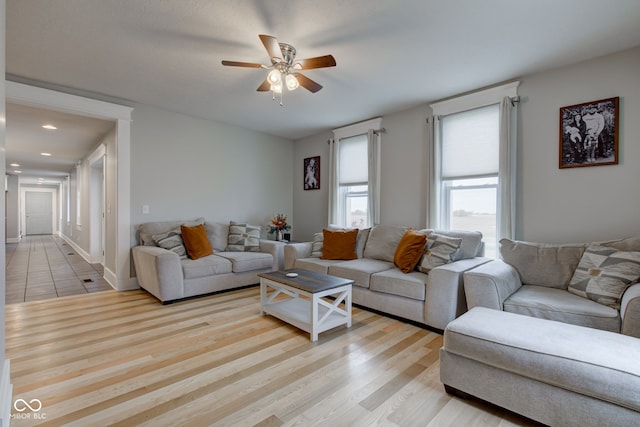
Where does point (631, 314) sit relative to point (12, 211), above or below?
below

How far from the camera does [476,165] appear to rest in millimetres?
3592

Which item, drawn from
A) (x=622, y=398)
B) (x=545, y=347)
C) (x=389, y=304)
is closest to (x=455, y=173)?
(x=389, y=304)

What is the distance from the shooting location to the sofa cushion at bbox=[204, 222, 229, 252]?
454 centimetres

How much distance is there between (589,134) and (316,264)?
10.2 feet

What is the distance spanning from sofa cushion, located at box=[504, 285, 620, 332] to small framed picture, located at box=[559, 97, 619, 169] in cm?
130

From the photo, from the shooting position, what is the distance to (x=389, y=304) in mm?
3117

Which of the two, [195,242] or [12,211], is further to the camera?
[12,211]

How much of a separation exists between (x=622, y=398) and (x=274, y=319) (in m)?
2.55

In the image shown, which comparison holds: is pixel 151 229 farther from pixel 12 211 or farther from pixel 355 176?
pixel 12 211

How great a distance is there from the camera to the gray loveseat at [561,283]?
2.03 meters

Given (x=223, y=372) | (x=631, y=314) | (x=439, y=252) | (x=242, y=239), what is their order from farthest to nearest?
(x=242, y=239) < (x=439, y=252) < (x=223, y=372) < (x=631, y=314)

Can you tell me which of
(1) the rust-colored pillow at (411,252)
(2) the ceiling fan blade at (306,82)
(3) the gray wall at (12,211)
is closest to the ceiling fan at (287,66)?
(2) the ceiling fan blade at (306,82)

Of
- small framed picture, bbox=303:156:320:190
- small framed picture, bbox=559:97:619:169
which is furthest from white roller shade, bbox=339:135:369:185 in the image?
small framed picture, bbox=559:97:619:169

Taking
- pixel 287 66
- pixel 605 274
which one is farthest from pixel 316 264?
pixel 605 274
